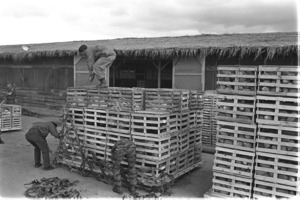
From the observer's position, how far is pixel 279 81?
5.56 meters

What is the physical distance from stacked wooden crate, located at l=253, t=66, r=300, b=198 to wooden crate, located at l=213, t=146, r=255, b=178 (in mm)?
148

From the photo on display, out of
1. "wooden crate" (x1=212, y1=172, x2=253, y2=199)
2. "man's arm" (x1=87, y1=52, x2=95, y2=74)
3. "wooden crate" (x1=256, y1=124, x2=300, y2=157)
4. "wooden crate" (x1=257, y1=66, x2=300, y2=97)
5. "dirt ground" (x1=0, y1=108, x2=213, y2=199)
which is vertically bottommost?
"dirt ground" (x1=0, y1=108, x2=213, y2=199)

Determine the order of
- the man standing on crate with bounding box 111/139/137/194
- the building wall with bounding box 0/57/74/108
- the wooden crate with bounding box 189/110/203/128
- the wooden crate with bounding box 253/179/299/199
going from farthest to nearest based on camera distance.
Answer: the building wall with bounding box 0/57/74/108 < the wooden crate with bounding box 189/110/203/128 < the man standing on crate with bounding box 111/139/137/194 < the wooden crate with bounding box 253/179/299/199

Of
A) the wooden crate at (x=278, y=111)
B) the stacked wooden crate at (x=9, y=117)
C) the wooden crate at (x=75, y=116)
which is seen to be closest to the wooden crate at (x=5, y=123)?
the stacked wooden crate at (x=9, y=117)

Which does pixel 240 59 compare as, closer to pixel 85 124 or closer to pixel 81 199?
pixel 85 124

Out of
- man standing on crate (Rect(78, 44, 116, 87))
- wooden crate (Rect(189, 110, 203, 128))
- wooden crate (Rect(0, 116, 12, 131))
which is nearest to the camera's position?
wooden crate (Rect(189, 110, 203, 128))

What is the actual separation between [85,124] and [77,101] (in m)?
0.68

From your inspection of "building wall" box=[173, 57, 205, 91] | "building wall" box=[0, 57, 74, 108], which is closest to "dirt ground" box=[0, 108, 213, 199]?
"building wall" box=[173, 57, 205, 91]

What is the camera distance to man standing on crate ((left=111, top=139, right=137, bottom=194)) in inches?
262

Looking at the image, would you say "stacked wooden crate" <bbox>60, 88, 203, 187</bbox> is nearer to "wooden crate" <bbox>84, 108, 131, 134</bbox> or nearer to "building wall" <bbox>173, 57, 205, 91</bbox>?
"wooden crate" <bbox>84, 108, 131, 134</bbox>

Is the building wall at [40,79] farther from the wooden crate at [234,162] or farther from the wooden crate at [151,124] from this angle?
the wooden crate at [234,162]

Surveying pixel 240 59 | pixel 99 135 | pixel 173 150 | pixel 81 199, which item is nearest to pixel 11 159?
pixel 99 135

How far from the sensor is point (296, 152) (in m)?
5.48

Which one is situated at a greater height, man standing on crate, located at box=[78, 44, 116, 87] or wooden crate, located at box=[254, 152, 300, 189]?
man standing on crate, located at box=[78, 44, 116, 87]
